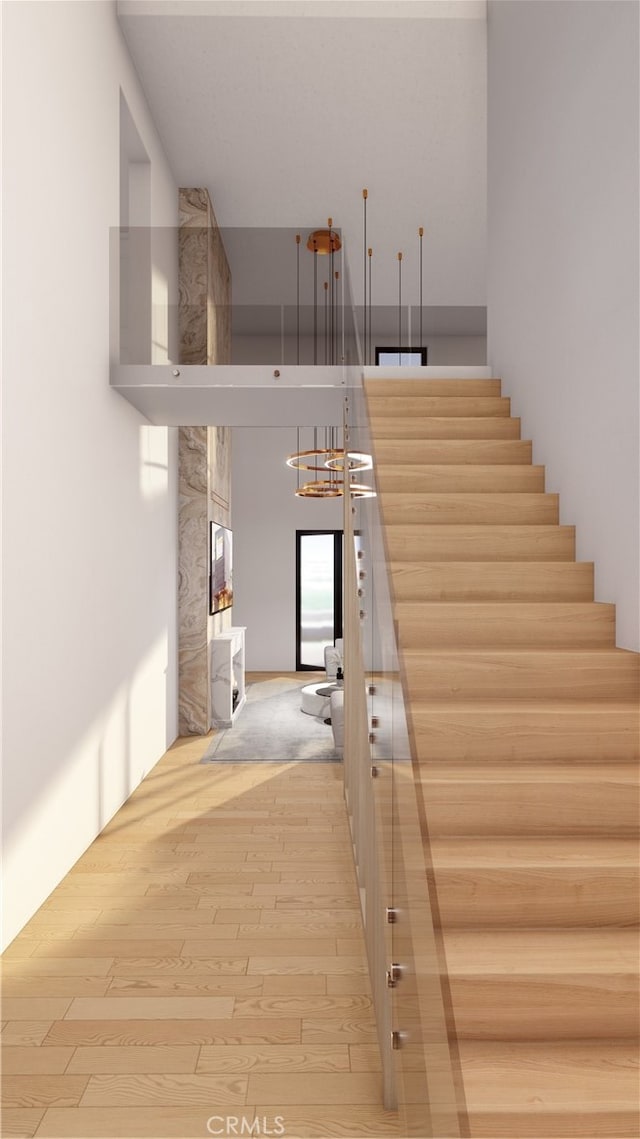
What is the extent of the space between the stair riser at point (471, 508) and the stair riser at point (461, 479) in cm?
13

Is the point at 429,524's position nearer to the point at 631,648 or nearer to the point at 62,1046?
the point at 631,648

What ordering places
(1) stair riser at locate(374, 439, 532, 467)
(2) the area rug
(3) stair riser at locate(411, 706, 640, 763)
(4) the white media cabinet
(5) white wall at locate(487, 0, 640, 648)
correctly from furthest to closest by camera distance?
1. (4) the white media cabinet
2. (2) the area rug
3. (1) stair riser at locate(374, 439, 532, 467)
4. (5) white wall at locate(487, 0, 640, 648)
5. (3) stair riser at locate(411, 706, 640, 763)

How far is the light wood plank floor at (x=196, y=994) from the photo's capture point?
84.9 inches

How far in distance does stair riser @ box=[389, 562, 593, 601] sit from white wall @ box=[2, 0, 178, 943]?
176 centimetres

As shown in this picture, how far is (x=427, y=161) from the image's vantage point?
6805mm

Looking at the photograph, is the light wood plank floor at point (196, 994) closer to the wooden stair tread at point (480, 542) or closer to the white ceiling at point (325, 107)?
the wooden stair tread at point (480, 542)

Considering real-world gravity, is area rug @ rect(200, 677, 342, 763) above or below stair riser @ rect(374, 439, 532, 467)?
below

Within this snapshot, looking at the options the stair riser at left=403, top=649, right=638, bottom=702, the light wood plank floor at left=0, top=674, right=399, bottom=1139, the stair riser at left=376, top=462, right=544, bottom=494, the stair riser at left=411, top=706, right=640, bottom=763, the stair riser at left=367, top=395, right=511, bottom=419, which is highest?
the stair riser at left=367, top=395, right=511, bottom=419

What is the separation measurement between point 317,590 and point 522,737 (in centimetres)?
873

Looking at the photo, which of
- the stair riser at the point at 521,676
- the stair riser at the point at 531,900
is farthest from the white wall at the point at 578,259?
the stair riser at the point at 531,900

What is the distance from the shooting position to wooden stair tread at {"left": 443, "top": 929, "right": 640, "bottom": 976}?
1886 mm

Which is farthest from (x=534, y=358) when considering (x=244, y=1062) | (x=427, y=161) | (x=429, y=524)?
(x=244, y=1062)

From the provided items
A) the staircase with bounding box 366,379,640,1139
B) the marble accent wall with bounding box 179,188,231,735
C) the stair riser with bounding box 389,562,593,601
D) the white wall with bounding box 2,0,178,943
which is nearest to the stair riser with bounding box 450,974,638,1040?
the staircase with bounding box 366,379,640,1139

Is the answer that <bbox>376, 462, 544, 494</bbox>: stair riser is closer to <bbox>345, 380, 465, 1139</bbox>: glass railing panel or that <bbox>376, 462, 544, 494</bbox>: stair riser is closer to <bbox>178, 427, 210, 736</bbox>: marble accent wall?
<bbox>345, 380, 465, 1139</bbox>: glass railing panel
